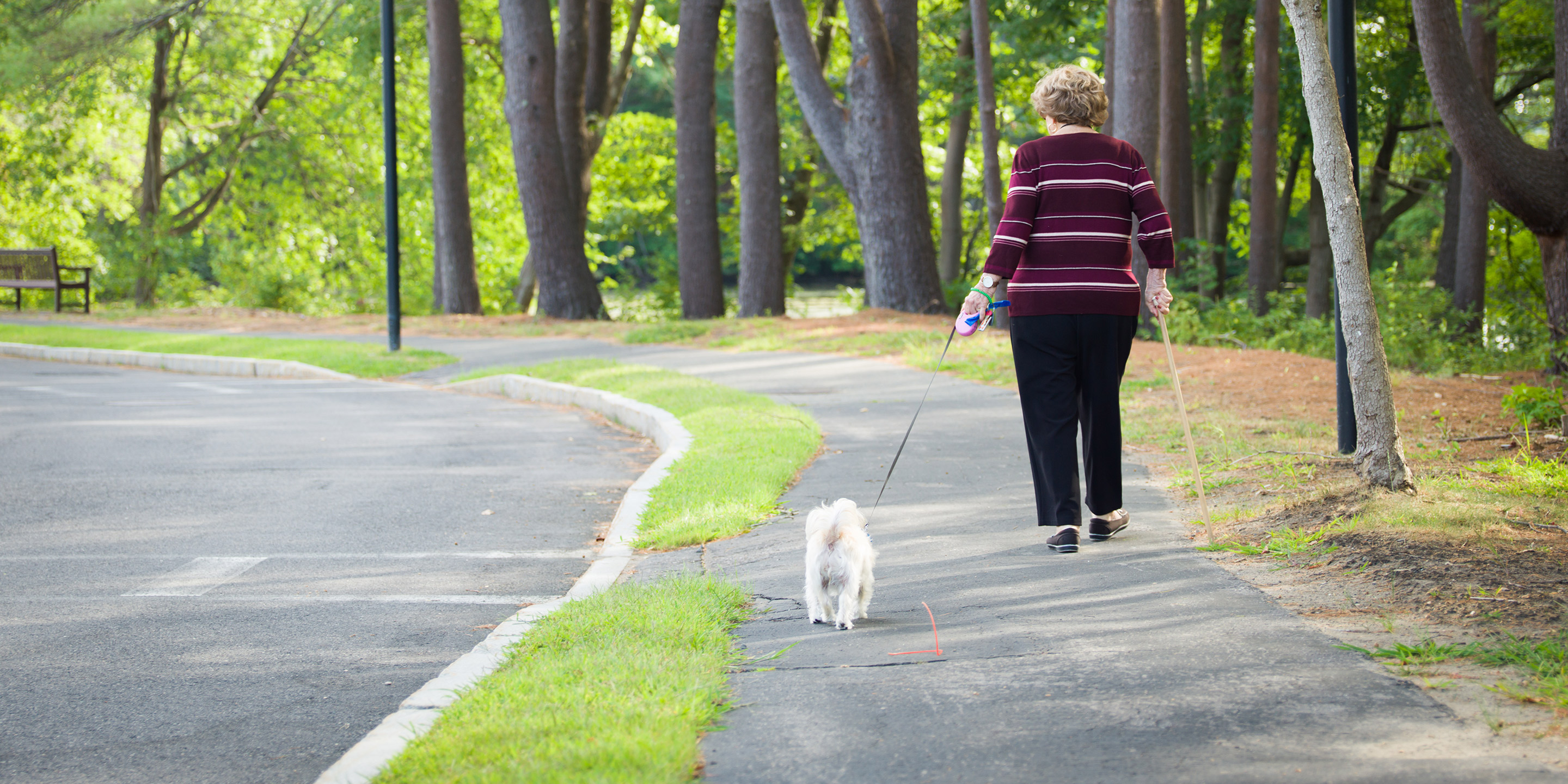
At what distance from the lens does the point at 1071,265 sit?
16.6 feet

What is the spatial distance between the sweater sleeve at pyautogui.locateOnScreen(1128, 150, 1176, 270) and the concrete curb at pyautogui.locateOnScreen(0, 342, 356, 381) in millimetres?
Answer: 11904

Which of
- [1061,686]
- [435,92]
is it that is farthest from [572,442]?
[435,92]

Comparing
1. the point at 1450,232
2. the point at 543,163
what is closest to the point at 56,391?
the point at 543,163

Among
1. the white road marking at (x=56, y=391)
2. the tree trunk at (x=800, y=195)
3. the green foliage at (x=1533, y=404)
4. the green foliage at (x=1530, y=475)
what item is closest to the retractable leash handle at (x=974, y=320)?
the green foliage at (x=1530, y=475)

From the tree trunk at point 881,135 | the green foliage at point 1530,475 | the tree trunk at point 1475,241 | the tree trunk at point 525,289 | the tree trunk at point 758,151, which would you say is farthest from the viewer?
the tree trunk at point 525,289

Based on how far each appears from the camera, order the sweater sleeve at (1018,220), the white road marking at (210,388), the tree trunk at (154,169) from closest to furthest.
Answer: the sweater sleeve at (1018,220) < the white road marking at (210,388) < the tree trunk at (154,169)

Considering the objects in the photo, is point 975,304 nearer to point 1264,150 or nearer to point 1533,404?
point 1533,404

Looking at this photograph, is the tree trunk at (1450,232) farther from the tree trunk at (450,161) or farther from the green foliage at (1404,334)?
the tree trunk at (450,161)

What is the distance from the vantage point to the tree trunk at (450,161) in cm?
2227

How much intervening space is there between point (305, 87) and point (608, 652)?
35422 millimetres

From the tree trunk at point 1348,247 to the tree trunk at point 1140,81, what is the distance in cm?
860

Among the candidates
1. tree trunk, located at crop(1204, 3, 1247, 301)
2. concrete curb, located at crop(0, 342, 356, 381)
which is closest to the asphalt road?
concrete curb, located at crop(0, 342, 356, 381)

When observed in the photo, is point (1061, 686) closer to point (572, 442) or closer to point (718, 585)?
point (718, 585)

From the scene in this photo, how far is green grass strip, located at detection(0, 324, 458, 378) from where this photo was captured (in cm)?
1538
